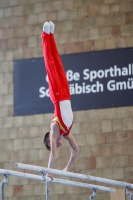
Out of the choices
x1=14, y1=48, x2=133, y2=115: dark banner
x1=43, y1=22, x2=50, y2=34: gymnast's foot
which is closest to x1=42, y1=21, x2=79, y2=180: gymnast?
x1=43, y1=22, x2=50, y2=34: gymnast's foot

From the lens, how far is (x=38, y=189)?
1047 cm

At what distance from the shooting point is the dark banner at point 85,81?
10.5 metres

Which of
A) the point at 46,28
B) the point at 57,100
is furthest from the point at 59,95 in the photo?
the point at 46,28

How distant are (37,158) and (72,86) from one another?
1.53 metres

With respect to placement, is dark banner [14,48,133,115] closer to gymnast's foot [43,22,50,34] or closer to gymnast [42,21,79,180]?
gymnast [42,21,79,180]

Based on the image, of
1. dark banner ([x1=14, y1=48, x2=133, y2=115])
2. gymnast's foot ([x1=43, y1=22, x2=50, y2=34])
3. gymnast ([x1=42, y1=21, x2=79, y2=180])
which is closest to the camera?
gymnast ([x1=42, y1=21, x2=79, y2=180])

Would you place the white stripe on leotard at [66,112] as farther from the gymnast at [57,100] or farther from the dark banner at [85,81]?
the dark banner at [85,81]

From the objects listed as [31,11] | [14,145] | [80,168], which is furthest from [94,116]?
[31,11]

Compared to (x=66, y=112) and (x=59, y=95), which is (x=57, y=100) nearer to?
(x=59, y=95)

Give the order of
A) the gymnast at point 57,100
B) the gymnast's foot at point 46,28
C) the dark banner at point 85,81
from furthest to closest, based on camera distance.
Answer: the dark banner at point 85,81 < the gymnast's foot at point 46,28 < the gymnast at point 57,100

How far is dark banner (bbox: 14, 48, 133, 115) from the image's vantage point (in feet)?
34.6

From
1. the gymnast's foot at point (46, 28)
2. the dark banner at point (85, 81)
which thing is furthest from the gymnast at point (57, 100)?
the dark banner at point (85, 81)

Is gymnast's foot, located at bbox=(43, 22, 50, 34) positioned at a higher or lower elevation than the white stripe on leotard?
higher

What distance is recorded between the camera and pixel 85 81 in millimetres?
10750
